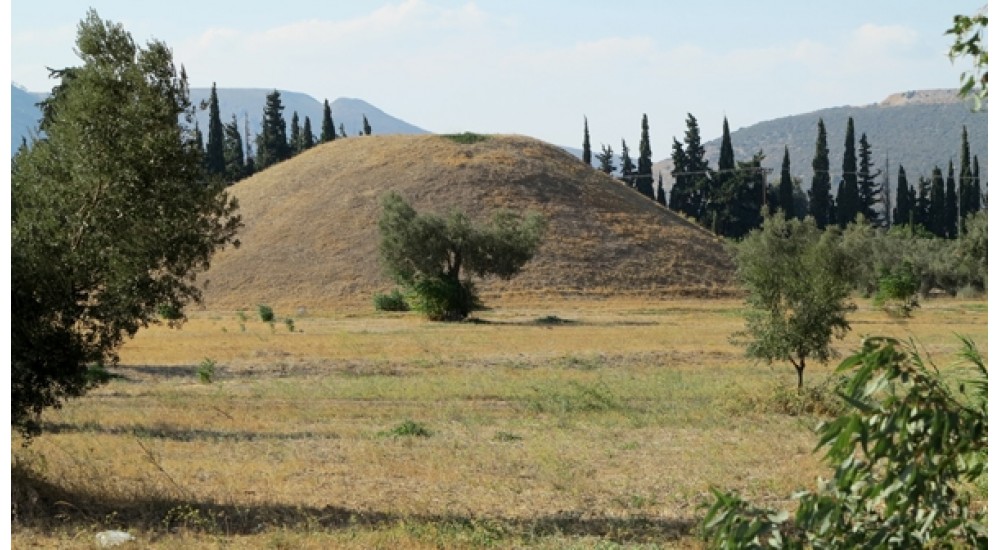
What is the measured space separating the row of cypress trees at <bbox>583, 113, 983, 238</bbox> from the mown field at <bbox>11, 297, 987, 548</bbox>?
253 feet

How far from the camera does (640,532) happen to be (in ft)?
48.5

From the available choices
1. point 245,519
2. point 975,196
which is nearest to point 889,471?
point 245,519

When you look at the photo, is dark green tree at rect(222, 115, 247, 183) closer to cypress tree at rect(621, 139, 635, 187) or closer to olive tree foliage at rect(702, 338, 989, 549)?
cypress tree at rect(621, 139, 635, 187)

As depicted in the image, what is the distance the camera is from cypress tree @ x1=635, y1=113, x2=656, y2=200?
452 ft

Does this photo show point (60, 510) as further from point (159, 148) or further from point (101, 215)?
point (159, 148)

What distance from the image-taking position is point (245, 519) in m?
15.2

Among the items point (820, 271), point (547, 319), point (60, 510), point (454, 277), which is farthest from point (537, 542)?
point (454, 277)

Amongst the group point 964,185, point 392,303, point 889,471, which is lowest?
point 392,303

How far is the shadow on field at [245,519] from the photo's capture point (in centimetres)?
1446

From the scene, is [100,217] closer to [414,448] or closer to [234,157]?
[414,448]

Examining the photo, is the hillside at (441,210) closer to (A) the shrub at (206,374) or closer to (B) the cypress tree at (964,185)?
(B) the cypress tree at (964,185)

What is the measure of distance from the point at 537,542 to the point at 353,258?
8718 centimetres

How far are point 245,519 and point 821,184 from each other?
114362 mm

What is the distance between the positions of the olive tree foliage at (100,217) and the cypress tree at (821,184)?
108m
